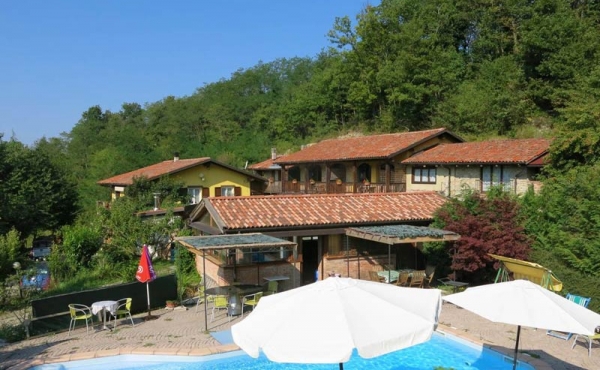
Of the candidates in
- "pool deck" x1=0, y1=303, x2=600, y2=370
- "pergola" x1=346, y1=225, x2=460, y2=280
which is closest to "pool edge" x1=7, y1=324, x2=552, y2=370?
"pool deck" x1=0, y1=303, x2=600, y2=370

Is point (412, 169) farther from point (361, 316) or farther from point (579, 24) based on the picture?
point (361, 316)

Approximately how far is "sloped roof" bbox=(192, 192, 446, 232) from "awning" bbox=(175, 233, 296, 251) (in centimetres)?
140

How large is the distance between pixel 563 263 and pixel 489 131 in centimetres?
2633

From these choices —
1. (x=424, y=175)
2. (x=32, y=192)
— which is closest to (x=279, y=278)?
(x=424, y=175)

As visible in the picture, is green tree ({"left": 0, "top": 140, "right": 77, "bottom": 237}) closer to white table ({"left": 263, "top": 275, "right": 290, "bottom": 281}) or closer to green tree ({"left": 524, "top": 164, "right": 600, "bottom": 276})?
white table ({"left": 263, "top": 275, "right": 290, "bottom": 281})

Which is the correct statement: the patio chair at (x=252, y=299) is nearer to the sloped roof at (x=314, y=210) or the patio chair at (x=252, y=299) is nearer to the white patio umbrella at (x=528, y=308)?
the sloped roof at (x=314, y=210)

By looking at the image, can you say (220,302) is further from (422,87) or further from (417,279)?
(422,87)

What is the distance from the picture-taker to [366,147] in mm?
33562

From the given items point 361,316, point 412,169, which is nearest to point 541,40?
point 412,169

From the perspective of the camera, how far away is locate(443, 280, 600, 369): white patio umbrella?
24.0 ft

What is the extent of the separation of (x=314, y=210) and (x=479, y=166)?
11.9 metres

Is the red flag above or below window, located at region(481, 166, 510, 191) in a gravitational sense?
below

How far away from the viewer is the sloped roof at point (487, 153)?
2314 cm

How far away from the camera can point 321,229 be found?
17.3m
